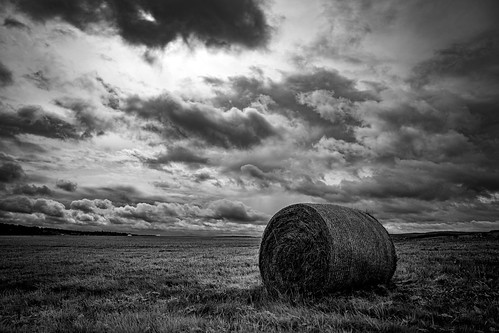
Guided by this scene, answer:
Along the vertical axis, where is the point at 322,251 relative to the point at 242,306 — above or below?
above

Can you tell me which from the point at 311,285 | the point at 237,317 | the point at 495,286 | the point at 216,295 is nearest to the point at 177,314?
the point at 237,317

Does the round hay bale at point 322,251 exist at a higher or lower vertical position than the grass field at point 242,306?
higher

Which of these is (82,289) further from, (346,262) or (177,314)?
(346,262)

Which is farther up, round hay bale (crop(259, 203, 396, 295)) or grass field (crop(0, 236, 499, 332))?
round hay bale (crop(259, 203, 396, 295))

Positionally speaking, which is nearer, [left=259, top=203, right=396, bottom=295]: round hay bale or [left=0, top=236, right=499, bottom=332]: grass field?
[left=0, top=236, right=499, bottom=332]: grass field

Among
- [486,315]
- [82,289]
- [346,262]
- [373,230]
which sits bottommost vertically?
[82,289]

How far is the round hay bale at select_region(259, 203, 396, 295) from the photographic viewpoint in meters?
8.40

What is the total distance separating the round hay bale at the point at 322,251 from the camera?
8398 mm

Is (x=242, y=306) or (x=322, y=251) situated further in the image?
(x=322, y=251)

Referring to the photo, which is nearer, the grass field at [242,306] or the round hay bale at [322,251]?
the grass field at [242,306]

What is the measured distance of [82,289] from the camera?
10375 mm

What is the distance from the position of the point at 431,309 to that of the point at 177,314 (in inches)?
183

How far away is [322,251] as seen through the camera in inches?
334

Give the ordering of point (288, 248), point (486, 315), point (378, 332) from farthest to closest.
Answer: point (288, 248), point (486, 315), point (378, 332)
